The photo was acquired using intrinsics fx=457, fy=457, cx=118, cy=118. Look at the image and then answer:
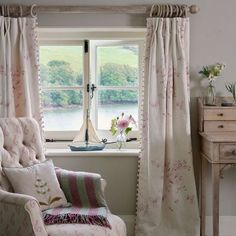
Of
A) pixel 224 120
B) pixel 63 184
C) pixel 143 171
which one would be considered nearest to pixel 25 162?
pixel 63 184

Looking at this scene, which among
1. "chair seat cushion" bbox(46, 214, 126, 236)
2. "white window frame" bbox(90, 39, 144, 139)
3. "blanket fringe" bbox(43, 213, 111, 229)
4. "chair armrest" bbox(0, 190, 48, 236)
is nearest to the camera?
"chair armrest" bbox(0, 190, 48, 236)

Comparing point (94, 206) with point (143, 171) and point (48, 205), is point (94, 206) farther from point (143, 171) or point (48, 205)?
point (143, 171)

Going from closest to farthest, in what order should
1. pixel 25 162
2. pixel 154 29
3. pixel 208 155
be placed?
1. pixel 25 162
2. pixel 208 155
3. pixel 154 29

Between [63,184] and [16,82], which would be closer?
[63,184]

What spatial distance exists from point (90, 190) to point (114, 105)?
48.8 inches

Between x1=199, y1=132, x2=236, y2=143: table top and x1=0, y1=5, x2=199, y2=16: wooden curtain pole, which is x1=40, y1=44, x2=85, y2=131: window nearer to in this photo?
x1=0, y1=5, x2=199, y2=16: wooden curtain pole

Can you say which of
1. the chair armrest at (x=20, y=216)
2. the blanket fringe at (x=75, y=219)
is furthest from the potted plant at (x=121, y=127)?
the chair armrest at (x=20, y=216)

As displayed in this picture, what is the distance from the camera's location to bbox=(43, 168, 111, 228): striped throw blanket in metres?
2.54

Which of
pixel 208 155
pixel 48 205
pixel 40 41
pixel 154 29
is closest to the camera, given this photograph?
pixel 48 205

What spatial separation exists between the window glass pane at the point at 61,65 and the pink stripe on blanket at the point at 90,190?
4.12ft

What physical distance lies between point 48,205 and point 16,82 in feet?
3.72

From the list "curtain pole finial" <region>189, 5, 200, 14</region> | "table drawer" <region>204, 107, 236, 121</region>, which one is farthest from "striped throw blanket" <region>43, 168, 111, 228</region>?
"curtain pole finial" <region>189, 5, 200, 14</region>

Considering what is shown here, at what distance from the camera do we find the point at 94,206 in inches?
110

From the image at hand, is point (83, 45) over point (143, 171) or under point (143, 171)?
over
